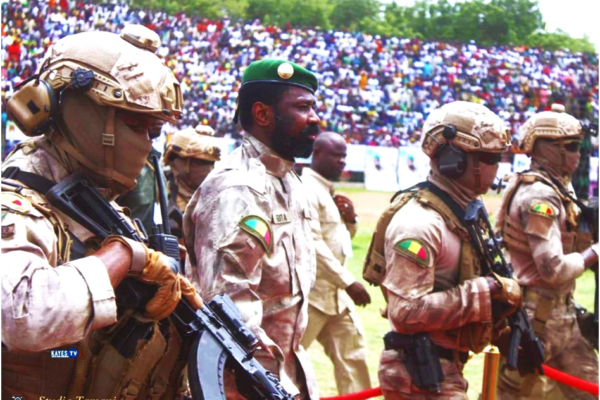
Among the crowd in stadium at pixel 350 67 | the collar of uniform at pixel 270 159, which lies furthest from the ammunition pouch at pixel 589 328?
the crowd in stadium at pixel 350 67

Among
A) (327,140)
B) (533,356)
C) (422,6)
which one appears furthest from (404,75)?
(533,356)

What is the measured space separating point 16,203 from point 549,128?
5.56 meters

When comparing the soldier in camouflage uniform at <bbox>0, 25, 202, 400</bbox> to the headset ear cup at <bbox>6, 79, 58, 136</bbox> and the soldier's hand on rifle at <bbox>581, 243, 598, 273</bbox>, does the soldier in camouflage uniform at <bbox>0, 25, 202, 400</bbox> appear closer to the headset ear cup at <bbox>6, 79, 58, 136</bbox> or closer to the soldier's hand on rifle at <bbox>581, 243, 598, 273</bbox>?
the headset ear cup at <bbox>6, 79, 58, 136</bbox>

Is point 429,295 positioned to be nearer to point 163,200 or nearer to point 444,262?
point 444,262

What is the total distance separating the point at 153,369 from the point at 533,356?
130 inches

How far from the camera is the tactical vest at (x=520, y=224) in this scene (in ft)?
22.9

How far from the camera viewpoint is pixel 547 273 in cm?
668

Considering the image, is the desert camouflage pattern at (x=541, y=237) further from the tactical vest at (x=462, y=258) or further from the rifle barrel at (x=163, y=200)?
the rifle barrel at (x=163, y=200)

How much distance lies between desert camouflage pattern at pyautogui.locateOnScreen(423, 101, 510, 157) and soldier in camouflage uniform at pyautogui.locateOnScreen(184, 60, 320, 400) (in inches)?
49.1

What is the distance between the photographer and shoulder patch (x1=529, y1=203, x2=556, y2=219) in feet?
22.2

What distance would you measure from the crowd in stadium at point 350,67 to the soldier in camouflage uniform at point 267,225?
22.0 m

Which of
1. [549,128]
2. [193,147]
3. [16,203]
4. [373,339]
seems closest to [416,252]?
[16,203]

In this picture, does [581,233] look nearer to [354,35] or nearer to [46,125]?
[46,125]

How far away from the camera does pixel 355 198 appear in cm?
2475
